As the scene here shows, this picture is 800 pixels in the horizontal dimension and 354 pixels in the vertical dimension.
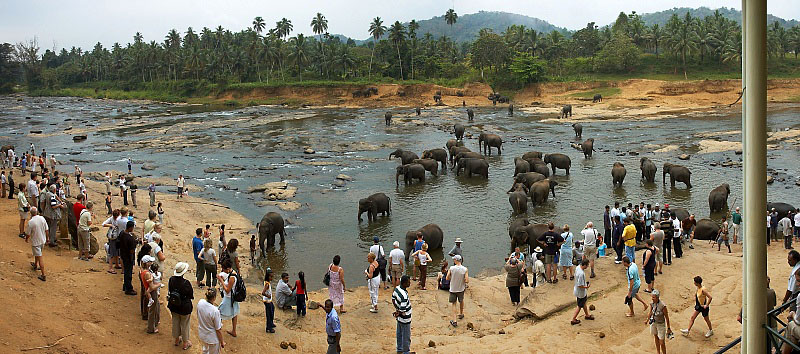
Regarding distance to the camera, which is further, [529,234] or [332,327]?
[529,234]

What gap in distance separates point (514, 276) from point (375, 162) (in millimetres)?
25414

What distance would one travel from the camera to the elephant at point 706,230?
68.2 ft

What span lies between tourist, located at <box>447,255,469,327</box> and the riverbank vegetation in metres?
69.8

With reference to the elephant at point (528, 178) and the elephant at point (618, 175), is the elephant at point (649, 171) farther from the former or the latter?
the elephant at point (528, 178)

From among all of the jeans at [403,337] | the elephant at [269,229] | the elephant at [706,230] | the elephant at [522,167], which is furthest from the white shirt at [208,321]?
the elephant at [522,167]

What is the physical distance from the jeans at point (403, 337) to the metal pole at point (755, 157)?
7.10m

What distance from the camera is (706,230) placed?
68.6ft

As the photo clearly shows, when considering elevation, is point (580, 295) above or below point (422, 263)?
above

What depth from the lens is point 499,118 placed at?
64.7 metres

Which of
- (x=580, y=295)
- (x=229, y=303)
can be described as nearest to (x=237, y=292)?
(x=229, y=303)

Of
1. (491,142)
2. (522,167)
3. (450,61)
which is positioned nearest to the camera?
(522,167)

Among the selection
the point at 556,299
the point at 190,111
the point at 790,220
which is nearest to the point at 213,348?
the point at 556,299

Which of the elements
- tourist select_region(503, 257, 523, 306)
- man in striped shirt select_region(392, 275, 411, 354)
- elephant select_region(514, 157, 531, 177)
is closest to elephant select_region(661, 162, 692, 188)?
elephant select_region(514, 157, 531, 177)

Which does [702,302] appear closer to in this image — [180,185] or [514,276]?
[514,276]
